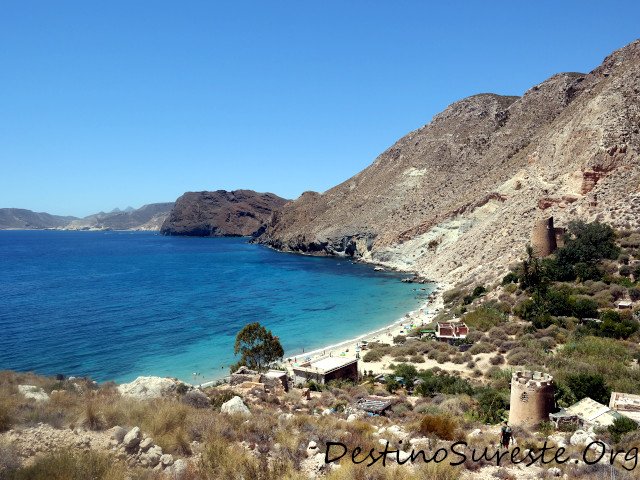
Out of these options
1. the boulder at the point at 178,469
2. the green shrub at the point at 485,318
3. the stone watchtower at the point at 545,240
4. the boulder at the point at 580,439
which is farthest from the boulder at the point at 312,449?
the stone watchtower at the point at 545,240

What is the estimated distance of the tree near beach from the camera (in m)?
22.5

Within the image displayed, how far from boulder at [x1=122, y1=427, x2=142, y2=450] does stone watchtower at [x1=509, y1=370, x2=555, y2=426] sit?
9276 millimetres

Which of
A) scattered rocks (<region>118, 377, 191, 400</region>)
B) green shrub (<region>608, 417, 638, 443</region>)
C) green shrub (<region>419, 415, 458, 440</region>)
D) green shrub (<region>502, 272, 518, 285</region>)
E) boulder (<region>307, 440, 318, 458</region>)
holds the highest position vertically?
green shrub (<region>502, 272, 518, 285</region>)

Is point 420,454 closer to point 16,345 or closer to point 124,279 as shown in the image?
point 16,345

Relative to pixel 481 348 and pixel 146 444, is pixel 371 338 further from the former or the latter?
pixel 146 444

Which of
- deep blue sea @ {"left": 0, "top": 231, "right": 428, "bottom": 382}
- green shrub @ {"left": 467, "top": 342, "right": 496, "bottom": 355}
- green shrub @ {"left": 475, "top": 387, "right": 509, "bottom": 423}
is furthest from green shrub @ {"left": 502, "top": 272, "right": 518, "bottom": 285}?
green shrub @ {"left": 475, "top": 387, "right": 509, "bottom": 423}

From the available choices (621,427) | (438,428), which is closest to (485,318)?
(621,427)

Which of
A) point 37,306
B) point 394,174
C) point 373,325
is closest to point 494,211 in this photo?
point 373,325

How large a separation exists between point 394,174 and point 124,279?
50399 mm

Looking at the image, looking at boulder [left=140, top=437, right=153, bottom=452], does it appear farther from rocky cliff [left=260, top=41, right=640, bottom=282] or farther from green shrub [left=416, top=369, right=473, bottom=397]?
rocky cliff [left=260, top=41, right=640, bottom=282]

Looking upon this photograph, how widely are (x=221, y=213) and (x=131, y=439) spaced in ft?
573

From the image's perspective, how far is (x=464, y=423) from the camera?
10445 millimetres

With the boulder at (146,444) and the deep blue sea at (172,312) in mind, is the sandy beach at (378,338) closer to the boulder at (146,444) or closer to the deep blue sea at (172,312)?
the deep blue sea at (172,312)

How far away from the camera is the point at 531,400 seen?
1149 cm
